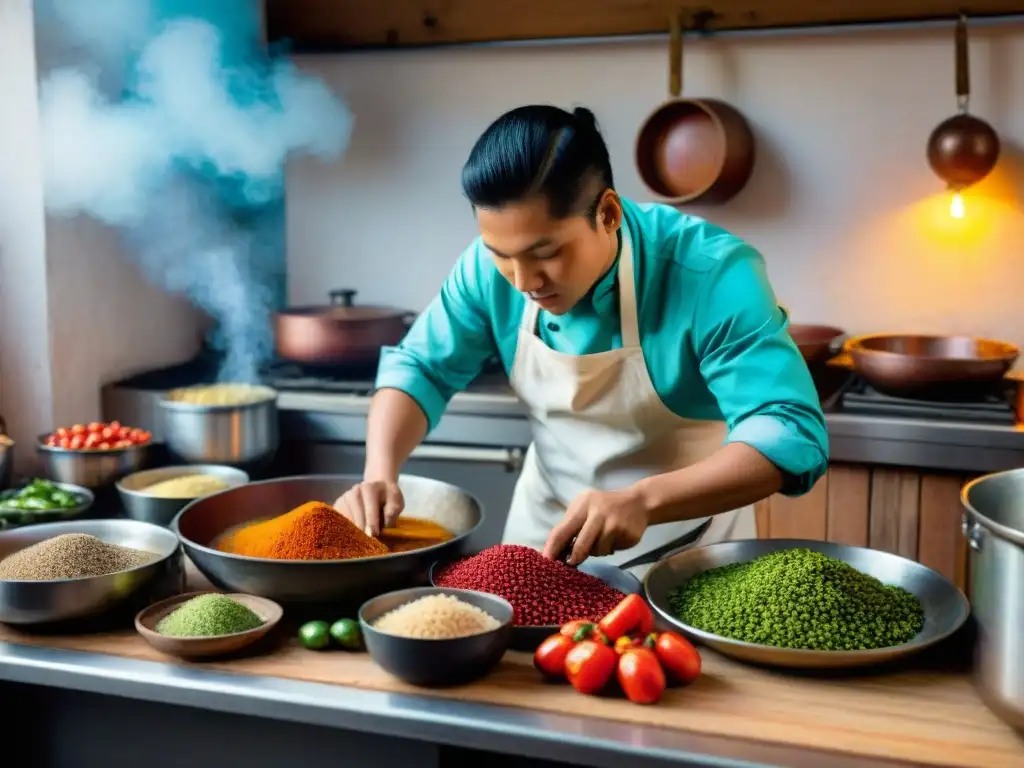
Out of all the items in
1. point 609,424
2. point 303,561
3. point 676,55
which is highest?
point 676,55

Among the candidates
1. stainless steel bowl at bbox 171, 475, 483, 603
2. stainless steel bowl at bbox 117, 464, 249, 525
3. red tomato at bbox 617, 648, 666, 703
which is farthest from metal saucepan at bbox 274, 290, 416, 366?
red tomato at bbox 617, 648, 666, 703

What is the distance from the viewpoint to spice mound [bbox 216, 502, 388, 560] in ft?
5.17

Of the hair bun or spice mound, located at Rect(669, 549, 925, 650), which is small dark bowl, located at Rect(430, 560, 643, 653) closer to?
spice mound, located at Rect(669, 549, 925, 650)

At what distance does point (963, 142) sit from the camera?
116 inches

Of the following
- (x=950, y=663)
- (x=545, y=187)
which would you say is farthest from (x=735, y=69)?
(x=950, y=663)

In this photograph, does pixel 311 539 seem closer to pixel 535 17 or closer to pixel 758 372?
pixel 758 372

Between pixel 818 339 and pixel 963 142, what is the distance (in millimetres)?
685

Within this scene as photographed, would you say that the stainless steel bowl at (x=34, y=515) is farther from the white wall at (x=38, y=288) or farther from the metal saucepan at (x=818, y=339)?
the metal saucepan at (x=818, y=339)

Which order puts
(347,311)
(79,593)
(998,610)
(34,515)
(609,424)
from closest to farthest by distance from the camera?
(998,610), (79,593), (609,424), (34,515), (347,311)

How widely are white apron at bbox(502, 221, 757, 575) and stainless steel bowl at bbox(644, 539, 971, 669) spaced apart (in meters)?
0.35

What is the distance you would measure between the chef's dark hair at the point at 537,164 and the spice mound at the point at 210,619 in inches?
27.9

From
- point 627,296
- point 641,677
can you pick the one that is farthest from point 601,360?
point 641,677

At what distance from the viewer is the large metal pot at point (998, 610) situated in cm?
120

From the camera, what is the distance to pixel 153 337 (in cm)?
343
